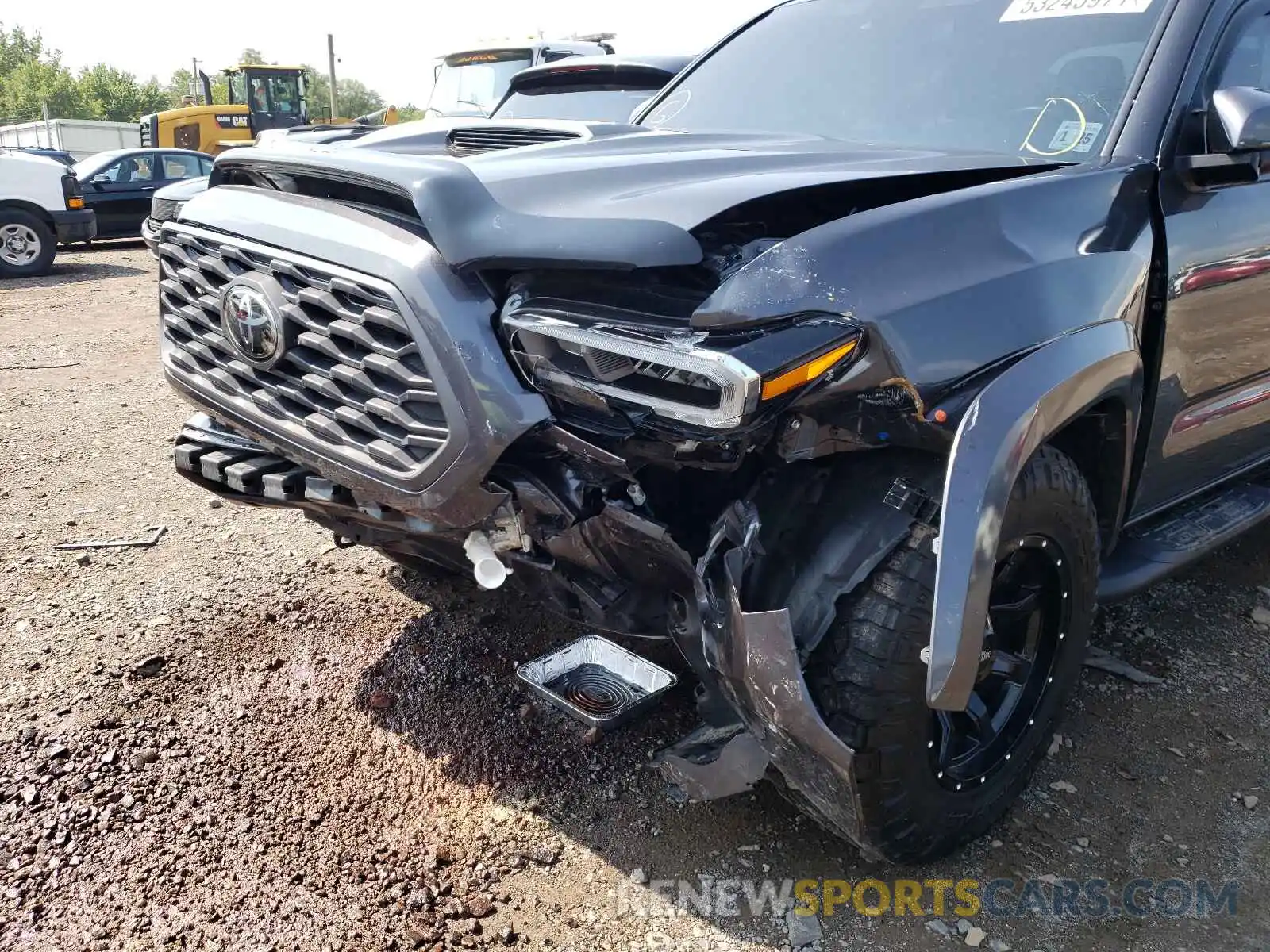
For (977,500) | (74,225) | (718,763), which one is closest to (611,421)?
(977,500)

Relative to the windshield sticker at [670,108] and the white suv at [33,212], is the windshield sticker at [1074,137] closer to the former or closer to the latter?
the windshield sticker at [670,108]

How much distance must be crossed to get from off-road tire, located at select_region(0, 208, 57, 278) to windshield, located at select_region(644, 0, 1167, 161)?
1028 cm

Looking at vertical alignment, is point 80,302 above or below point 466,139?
below

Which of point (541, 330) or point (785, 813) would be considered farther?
point (785, 813)

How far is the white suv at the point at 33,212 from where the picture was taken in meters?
10.6

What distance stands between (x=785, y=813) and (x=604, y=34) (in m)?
12.0

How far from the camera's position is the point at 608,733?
102 inches

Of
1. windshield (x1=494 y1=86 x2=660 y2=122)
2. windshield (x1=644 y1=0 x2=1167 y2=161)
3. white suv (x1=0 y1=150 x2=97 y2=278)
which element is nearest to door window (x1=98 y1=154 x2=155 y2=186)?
white suv (x1=0 y1=150 x2=97 y2=278)

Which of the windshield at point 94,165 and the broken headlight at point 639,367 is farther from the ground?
the windshield at point 94,165

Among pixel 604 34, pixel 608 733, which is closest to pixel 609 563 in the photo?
pixel 608 733

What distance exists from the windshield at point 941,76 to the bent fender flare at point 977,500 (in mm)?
894

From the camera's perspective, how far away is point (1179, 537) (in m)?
2.71

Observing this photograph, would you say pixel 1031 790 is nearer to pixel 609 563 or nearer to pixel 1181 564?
pixel 1181 564

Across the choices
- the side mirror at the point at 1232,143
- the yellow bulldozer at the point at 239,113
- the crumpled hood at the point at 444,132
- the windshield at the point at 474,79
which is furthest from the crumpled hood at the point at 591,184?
the yellow bulldozer at the point at 239,113
